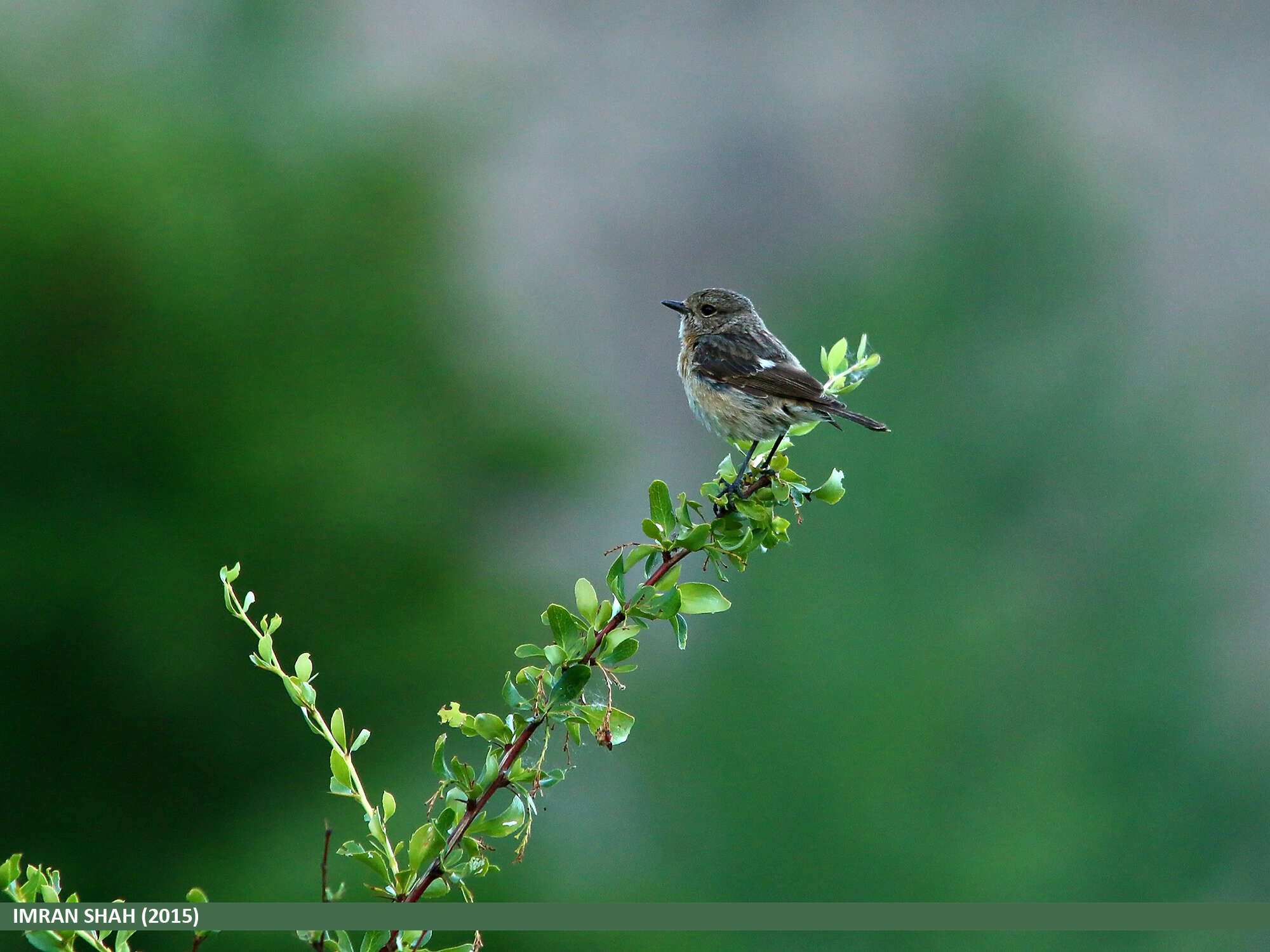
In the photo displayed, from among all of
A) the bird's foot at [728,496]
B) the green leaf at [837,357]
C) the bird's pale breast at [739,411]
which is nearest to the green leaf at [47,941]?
the bird's foot at [728,496]

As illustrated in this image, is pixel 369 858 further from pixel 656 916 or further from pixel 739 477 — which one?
pixel 739 477

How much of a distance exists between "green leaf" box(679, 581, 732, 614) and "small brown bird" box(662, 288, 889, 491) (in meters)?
1.54

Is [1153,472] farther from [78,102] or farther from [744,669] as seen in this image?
[78,102]

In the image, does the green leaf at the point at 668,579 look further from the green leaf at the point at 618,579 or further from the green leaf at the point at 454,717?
the green leaf at the point at 454,717

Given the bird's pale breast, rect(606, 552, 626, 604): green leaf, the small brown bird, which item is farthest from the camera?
the bird's pale breast

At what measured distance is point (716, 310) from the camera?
188 inches

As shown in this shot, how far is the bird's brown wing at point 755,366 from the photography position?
367 cm

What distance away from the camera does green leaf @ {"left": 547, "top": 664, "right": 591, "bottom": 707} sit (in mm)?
1511

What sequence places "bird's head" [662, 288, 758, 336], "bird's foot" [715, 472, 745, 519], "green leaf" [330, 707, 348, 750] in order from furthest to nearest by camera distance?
"bird's head" [662, 288, 758, 336]
"bird's foot" [715, 472, 745, 519]
"green leaf" [330, 707, 348, 750]

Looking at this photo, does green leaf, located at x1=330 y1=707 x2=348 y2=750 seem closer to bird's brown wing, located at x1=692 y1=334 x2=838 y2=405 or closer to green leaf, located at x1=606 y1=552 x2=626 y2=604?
green leaf, located at x1=606 y1=552 x2=626 y2=604

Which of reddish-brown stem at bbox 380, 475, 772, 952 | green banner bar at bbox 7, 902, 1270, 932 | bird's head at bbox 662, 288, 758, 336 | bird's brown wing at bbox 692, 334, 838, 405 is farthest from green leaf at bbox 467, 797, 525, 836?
bird's head at bbox 662, 288, 758, 336

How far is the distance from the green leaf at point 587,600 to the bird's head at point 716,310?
3079 mm

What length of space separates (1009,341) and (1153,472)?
2297 mm

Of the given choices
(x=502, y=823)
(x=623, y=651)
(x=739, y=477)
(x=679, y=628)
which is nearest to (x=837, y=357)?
(x=739, y=477)
